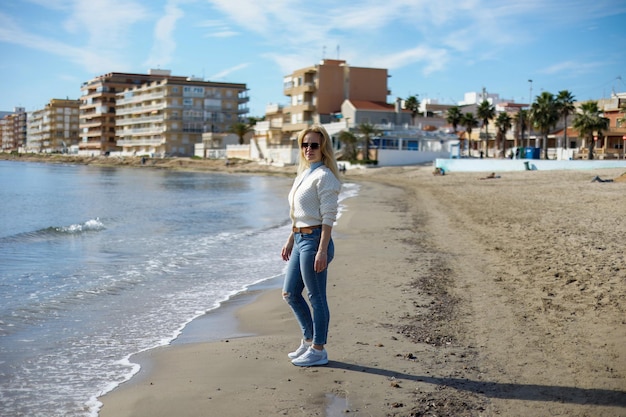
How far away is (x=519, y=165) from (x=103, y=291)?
39.2m

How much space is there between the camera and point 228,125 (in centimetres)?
11006

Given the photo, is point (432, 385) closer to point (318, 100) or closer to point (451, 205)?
point (451, 205)

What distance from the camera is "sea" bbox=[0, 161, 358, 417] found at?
5074 mm

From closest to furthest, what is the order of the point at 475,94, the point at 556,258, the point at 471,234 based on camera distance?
the point at 556,258 < the point at 471,234 < the point at 475,94

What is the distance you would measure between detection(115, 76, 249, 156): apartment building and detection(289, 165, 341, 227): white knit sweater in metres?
105

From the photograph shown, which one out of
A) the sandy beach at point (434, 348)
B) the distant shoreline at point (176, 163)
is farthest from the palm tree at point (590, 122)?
the sandy beach at point (434, 348)

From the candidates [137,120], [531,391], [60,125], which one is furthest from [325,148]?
[60,125]

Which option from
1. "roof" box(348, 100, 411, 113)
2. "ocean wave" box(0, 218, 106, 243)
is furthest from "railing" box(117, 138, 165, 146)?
"ocean wave" box(0, 218, 106, 243)

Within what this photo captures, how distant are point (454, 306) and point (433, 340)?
137cm

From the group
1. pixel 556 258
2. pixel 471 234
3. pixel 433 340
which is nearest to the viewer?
pixel 433 340

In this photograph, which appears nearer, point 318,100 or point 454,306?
point 454,306

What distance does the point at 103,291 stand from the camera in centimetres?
900

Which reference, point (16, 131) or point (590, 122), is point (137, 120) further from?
point (16, 131)

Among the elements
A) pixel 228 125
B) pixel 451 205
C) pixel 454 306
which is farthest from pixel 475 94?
pixel 454 306
